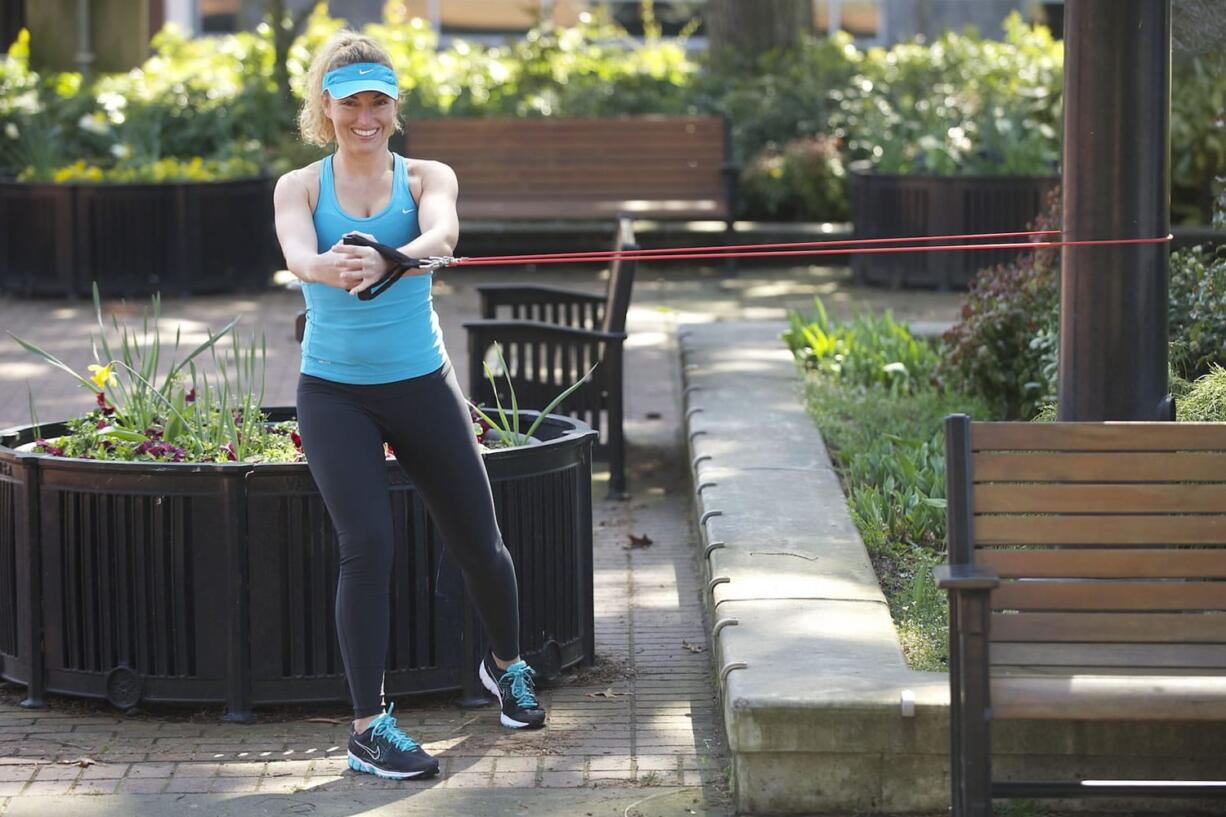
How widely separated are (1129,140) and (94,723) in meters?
3.27

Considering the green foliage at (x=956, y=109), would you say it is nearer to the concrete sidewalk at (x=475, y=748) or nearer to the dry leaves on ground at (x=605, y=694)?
the concrete sidewalk at (x=475, y=748)

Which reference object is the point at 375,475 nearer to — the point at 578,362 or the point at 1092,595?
the point at 1092,595

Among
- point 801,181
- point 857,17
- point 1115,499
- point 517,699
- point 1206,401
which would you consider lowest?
point 517,699

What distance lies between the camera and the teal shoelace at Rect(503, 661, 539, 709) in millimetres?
5078

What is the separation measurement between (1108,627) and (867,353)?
507 cm

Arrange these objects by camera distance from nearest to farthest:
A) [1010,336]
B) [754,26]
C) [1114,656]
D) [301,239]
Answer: [1114,656]
[301,239]
[1010,336]
[754,26]

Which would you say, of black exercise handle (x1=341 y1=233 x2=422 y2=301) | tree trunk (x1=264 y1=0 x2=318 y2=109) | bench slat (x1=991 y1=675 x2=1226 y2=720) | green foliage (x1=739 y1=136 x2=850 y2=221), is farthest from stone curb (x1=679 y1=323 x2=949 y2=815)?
tree trunk (x1=264 y1=0 x2=318 y2=109)

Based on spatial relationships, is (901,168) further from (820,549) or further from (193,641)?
(193,641)

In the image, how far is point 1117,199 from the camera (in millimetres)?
5266

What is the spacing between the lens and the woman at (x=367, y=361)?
462 centimetres

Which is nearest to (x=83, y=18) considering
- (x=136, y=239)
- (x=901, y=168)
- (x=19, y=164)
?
(x=19, y=164)

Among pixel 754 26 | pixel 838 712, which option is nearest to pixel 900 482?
pixel 838 712

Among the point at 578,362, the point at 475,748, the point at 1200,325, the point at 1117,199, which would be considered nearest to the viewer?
the point at 475,748

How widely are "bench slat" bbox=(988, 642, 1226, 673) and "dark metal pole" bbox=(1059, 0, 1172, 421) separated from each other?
1.34 m
